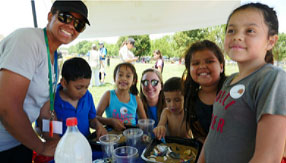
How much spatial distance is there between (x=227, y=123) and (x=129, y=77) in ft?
5.01

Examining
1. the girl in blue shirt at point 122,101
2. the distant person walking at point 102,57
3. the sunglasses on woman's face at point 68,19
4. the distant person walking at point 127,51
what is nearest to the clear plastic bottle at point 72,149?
the sunglasses on woman's face at point 68,19

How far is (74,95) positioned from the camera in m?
1.54

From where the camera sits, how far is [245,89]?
73 centimetres

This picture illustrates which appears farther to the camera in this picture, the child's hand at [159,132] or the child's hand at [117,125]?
the child's hand at [117,125]

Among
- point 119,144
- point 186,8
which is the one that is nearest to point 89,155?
point 119,144

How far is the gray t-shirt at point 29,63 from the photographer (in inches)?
36.8

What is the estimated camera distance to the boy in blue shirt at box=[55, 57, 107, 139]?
59.6 inches

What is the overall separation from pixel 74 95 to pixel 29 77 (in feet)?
1.93

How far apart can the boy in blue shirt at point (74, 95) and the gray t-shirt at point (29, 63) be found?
0.30m

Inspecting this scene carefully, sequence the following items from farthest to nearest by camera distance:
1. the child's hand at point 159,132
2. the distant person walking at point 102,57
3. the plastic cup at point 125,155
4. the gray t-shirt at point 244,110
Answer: the distant person walking at point 102,57, the child's hand at point 159,132, the plastic cup at point 125,155, the gray t-shirt at point 244,110

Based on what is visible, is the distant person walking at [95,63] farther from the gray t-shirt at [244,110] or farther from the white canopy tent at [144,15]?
the gray t-shirt at [244,110]

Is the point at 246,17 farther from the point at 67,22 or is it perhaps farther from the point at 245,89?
the point at 67,22

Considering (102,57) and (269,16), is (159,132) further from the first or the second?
(102,57)

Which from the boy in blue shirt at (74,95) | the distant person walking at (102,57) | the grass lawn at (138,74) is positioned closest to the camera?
the boy in blue shirt at (74,95)
